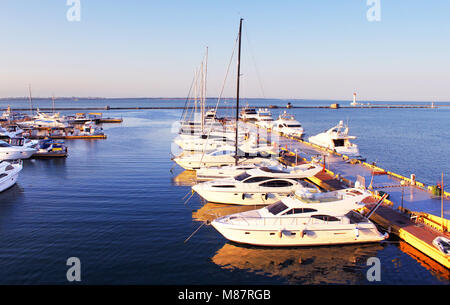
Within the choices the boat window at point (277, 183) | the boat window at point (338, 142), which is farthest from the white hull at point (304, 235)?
the boat window at point (338, 142)

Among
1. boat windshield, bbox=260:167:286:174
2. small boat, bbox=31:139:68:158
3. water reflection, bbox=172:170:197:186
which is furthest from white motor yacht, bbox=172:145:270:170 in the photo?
small boat, bbox=31:139:68:158

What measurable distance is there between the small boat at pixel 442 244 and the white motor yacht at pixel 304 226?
2017mm

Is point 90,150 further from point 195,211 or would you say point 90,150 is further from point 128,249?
point 128,249

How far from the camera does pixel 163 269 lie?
1305cm

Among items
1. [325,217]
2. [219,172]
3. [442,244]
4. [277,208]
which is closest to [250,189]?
[277,208]

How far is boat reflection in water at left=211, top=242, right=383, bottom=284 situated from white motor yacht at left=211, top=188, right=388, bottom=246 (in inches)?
13.6

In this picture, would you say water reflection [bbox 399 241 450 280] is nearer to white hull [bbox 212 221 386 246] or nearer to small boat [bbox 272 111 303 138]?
white hull [bbox 212 221 386 246]

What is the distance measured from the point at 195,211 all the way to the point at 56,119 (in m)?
61.4

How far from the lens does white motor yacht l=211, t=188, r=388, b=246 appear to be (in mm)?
14719

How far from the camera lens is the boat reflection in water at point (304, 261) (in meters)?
12.6

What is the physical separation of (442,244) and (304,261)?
5.83 meters

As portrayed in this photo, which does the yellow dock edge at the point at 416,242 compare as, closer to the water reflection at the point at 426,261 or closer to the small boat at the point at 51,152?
the water reflection at the point at 426,261
